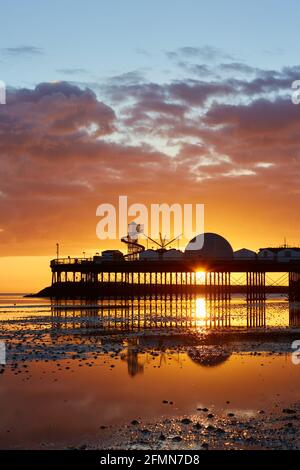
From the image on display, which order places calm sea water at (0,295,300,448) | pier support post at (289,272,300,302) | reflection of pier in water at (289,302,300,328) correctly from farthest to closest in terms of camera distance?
pier support post at (289,272,300,302), reflection of pier in water at (289,302,300,328), calm sea water at (0,295,300,448)

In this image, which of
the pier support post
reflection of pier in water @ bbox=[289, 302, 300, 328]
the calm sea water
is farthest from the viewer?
the pier support post

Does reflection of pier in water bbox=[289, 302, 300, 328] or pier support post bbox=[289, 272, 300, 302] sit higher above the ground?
pier support post bbox=[289, 272, 300, 302]

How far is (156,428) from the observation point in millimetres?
16688

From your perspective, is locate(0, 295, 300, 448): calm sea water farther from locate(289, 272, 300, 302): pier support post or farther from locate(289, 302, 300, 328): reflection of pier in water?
locate(289, 272, 300, 302): pier support post

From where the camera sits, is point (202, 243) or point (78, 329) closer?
point (78, 329)

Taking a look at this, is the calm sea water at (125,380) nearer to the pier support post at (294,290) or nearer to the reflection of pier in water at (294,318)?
the reflection of pier in water at (294,318)

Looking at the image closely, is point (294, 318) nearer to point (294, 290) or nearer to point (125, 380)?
point (125, 380)

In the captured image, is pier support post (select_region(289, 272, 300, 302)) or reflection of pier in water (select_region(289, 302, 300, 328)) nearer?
reflection of pier in water (select_region(289, 302, 300, 328))

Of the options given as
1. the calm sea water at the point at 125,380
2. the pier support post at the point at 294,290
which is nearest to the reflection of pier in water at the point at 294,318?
the calm sea water at the point at 125,380

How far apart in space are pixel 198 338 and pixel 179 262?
218 ft

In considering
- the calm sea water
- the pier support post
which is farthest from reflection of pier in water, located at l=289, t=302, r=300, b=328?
the pier support post

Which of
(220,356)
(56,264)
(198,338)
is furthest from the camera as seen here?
(56,264)
